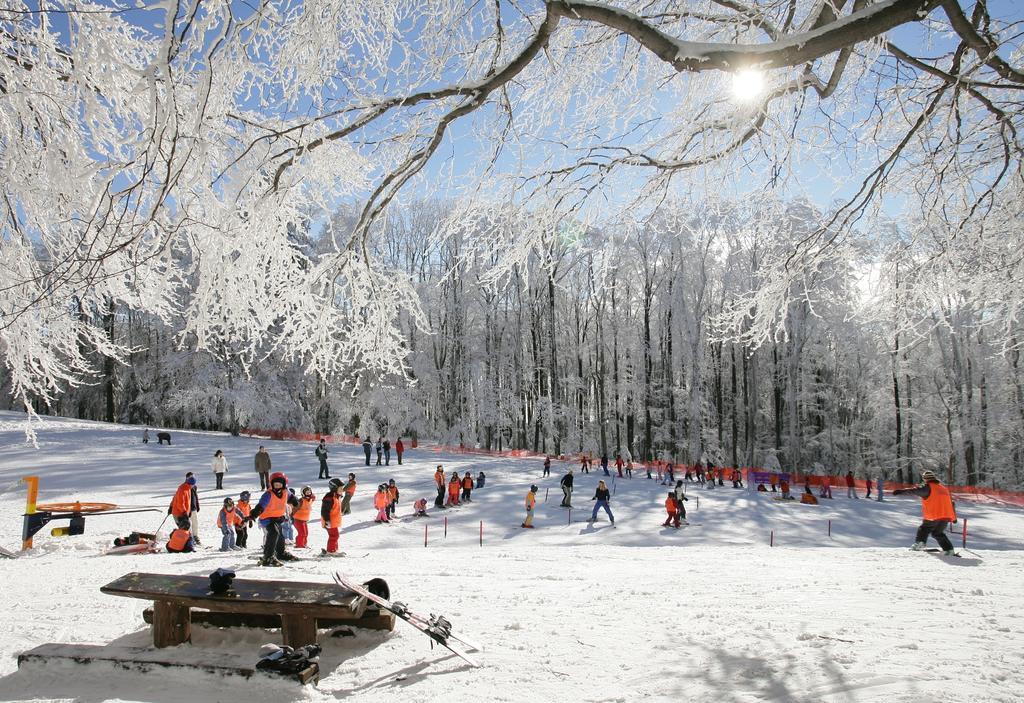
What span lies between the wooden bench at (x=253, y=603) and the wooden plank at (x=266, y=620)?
0.06 metres

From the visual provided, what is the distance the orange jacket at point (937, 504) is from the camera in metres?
9.35

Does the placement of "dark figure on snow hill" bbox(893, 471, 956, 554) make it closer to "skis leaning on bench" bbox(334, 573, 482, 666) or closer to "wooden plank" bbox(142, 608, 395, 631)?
"skis leaning on bench" bbox(334, 573, 482, 666)

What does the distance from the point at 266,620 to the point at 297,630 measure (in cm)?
67

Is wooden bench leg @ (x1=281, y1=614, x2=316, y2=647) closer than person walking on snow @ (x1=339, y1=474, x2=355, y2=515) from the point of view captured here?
Yes

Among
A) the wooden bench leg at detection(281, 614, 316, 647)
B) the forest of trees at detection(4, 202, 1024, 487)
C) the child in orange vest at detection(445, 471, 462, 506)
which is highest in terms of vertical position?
the forest of trees at detection(4, 202, 1024, 487)

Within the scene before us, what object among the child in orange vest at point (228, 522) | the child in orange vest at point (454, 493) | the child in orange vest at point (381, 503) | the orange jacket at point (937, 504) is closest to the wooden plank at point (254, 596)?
the child in orange vest at point (228, 522)

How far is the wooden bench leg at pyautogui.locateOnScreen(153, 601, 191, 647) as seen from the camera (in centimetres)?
469

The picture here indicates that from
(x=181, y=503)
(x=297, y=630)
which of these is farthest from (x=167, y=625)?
(x=181, y=503)

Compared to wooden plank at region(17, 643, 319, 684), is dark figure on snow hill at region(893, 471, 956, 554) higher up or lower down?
higher up

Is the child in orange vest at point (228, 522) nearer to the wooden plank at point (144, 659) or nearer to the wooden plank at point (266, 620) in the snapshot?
the wooden plank at point (266, 620)

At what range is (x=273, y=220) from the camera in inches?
180

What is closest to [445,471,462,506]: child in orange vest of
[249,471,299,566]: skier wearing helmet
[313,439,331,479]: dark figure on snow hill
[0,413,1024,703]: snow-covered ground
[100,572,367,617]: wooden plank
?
[0,413,1024,703]: snow-covered ground

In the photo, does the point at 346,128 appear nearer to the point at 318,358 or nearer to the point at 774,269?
the point at 318,358

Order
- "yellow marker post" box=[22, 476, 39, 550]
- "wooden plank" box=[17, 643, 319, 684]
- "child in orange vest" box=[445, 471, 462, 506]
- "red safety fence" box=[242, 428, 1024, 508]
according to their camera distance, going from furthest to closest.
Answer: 1. "red safety fence" box=[242, 428, 1024, 508]
2. "child in orange vest" box=[445, 471, 462, 506]
3. "yellow marker post" box=[22, 476, 39, 550]
4. "wooden plank" box=[17, 643, 319, 684]
